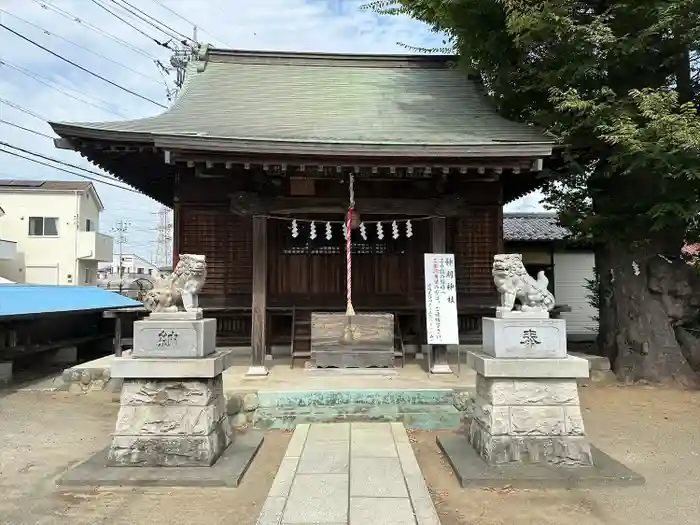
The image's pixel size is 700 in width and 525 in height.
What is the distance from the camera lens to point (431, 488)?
4.65 metres

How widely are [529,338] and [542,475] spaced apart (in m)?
1.29

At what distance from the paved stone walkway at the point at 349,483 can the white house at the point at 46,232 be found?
2900 cm

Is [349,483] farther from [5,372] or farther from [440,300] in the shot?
[5,372]

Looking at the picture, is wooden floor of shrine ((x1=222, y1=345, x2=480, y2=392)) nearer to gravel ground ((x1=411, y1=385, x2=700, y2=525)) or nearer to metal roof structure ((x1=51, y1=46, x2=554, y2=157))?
gravel ground ((x1=411, y1=385, x2=700, y2=525))

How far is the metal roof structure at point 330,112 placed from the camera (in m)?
7.41

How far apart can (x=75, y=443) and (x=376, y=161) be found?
18.3 ft

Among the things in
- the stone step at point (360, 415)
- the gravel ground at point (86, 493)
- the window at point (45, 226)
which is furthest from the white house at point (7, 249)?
the stone step at point (360, 415)

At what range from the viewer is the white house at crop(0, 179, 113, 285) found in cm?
2927

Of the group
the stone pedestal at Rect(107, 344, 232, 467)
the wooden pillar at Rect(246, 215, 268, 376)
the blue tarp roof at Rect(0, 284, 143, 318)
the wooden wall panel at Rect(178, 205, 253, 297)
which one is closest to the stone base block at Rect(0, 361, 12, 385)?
the blue tarp roof at Rect(0, 284, 143, 318)

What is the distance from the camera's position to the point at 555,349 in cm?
505

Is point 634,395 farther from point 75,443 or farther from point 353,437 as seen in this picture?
point 75,443

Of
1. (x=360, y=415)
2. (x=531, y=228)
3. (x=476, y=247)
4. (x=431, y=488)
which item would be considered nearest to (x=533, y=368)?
(x=431, y=488)

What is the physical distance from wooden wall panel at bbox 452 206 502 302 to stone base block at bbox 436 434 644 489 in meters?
4.76

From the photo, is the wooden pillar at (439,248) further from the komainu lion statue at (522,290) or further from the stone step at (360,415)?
the komainu lion statue at (522,290)
